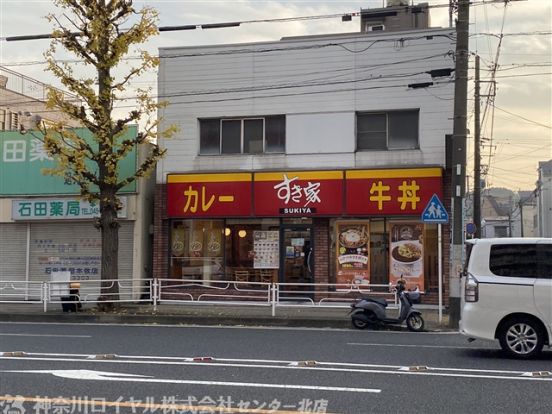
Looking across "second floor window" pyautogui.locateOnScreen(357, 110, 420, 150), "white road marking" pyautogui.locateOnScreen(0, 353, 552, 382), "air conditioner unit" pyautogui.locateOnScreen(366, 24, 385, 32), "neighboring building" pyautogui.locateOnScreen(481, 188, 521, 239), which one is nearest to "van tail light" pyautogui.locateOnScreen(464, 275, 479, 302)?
"white road marking" pyautogui.locateOnScreen(0, 353, 552, 382)

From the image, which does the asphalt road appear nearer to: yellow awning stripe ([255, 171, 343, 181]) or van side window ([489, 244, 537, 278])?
van side window ([489, 244, 537, 278])

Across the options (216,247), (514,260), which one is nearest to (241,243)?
(216,247)

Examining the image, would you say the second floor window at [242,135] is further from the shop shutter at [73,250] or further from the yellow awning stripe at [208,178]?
the shop shutter at [73,250]

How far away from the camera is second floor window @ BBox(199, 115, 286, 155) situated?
750 inches

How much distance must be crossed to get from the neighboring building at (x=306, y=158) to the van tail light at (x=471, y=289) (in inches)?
295

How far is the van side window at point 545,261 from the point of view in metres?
9.59

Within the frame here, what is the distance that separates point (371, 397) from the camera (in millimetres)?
6738

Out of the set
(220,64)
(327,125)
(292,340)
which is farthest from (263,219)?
(292,340)

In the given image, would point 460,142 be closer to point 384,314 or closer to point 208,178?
point 384,314

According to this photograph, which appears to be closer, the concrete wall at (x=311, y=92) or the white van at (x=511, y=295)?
the white van at (x=511, y=295)

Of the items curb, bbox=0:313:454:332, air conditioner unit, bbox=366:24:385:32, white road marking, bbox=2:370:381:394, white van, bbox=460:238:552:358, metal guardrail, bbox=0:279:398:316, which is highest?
air conditioner unit, bbox=366:24:385:32

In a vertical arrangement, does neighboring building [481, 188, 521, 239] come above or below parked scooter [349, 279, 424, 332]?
above

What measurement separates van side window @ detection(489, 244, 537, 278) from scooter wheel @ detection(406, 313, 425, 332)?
404 cm

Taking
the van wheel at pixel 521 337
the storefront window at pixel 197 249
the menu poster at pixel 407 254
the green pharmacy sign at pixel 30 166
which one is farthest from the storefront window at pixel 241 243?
the van wheel at pixel 521 337
